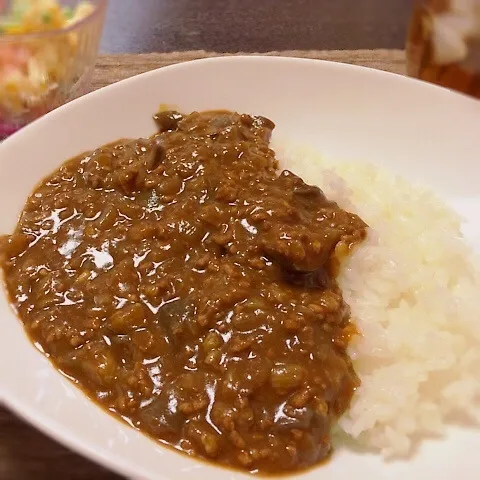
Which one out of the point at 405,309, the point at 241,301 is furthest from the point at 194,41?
the point at 241,301

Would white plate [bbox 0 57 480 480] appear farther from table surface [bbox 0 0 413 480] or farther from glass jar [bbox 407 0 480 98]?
table surface [bbox 0 0 413 480]

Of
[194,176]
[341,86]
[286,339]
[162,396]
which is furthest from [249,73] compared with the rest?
[162,396]

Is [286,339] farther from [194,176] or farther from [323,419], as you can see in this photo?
[194,176]

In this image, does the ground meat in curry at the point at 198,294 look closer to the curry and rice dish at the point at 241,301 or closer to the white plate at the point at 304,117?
the curry and rice dish at the point at 241,301

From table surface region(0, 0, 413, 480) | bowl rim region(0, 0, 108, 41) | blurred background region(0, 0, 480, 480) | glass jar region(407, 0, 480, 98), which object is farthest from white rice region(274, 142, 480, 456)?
table surface region(0, 0, 413, 480)

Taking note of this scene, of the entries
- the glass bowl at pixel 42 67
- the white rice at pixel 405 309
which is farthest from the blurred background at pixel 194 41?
the white rice at pixel 405 309
